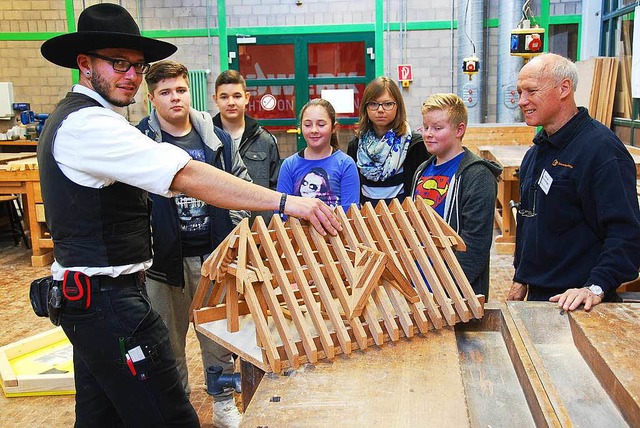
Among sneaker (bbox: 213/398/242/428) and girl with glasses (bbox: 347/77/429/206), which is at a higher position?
girl with glasses (bbox: 347/77/429/206)

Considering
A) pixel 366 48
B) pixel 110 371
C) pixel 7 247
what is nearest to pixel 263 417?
pixel 110 371

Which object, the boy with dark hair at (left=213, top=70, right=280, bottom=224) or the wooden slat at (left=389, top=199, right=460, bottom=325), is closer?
the wooden slat at (left=389, top=199, right=460, bottom=325)

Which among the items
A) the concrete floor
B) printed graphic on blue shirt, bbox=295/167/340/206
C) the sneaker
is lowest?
the concrete floor

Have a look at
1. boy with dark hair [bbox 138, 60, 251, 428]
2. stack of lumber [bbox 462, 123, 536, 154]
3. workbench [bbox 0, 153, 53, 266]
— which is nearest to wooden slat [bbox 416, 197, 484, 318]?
boy with dark hair [bbox 138, 60, 251, 428]

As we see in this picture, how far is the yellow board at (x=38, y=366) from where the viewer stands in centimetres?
335

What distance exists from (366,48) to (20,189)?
5608 mm

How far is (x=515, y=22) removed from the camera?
822 centimetres

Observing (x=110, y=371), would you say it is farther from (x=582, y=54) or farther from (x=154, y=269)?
(x=582, y=54)

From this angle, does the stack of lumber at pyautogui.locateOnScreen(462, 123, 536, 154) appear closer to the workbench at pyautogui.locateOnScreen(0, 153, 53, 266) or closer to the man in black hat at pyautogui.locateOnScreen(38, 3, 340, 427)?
the workbench at pyautogui.locateOnScreen(0, 153, 53, 266)

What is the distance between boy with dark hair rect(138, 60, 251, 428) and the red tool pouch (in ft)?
2.81

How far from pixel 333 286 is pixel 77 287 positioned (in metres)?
0.76

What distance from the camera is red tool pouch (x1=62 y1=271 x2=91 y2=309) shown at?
1.83 meters

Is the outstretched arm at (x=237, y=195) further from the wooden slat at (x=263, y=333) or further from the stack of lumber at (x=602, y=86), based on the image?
the stack of lumber at (x=602, y=86)

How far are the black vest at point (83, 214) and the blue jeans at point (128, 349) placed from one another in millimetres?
106
